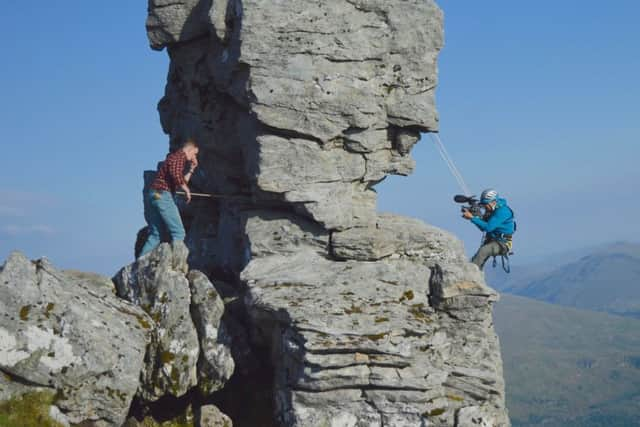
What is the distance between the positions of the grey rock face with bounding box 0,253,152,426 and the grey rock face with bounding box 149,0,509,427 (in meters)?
4.04

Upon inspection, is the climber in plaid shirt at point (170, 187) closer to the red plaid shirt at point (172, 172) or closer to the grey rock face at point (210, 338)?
the red plaid shirt at point (172, 172)

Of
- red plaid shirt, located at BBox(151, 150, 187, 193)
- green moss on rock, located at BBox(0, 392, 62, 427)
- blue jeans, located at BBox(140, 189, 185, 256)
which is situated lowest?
green moss on rock, located at BBox(0, 392, 62, 427)

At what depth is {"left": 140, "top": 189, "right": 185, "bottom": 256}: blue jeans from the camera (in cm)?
2317

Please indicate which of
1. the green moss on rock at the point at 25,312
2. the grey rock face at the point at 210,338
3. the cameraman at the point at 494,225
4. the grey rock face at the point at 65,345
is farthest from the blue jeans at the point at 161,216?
the cameraman at the point at 494,225

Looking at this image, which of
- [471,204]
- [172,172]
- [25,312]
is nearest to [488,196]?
[471,204]

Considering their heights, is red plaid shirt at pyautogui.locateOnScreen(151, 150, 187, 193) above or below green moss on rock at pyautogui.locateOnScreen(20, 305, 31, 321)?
above

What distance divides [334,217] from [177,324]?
6294mm

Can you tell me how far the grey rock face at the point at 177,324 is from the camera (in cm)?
1995

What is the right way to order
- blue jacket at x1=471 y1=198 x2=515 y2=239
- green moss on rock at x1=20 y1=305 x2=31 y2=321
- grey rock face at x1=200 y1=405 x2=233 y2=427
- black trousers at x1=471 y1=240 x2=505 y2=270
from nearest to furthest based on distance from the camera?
green moss on rock at x1=20 y1=305 x2=31 y2=321 → grey rock face at x1=200 y1=405 x2=233 y2=427 → black trousers at x1=471 y1=240 x2=505 y2=270 → blue jacket at x1=471 y1=198 x2=515 y2=239

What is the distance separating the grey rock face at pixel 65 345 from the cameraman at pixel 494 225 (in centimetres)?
1286

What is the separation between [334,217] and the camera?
23172 millimetres

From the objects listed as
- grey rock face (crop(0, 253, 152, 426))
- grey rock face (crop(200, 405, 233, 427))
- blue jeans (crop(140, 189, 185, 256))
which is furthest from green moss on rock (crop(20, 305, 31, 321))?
grey rock face (crop(200, 405, 233, 427))

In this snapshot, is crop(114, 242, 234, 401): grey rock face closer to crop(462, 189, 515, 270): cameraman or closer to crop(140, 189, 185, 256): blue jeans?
crop(140, 189, 185, 256): blue jeans

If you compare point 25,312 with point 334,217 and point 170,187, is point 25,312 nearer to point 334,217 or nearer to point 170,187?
point 170,187
